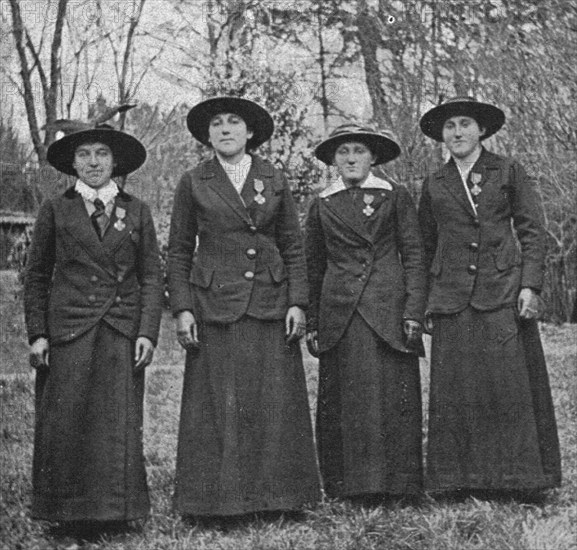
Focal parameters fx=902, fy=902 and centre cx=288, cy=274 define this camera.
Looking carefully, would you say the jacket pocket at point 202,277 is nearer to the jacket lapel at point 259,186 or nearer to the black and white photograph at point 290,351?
the black and white photograph at point 290,351

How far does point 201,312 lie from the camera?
4.61 meters

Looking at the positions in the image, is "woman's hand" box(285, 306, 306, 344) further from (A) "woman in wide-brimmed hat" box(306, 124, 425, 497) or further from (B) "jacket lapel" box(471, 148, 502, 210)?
(B) "jacket lapel" box(471, 148, 502, 210)

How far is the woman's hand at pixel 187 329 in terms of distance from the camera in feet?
15.0

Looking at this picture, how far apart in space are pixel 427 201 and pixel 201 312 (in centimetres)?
146

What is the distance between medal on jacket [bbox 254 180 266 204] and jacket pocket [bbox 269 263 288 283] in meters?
0.35

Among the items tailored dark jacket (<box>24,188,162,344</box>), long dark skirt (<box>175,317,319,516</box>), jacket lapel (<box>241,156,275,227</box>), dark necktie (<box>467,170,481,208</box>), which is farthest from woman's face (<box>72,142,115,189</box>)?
dark necktie (<box>467,170,481,208</box>)

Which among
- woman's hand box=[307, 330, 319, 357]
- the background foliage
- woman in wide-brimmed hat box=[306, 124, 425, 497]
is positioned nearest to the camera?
woman in wide-brimmed hat box=[306, 124, 425, 497]

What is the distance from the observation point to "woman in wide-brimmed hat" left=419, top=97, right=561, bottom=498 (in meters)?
4.80

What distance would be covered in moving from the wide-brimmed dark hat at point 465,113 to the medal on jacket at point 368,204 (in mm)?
569

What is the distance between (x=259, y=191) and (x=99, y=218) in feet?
2.75

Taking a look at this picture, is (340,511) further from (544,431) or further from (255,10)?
(255,10)

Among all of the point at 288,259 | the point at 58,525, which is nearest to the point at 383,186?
the point at 288,259

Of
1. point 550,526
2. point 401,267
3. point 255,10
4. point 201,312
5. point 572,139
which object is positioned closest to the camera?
point 550,526

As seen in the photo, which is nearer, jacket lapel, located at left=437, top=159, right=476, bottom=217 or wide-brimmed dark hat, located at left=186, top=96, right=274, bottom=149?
wide-brimmed dark hat, located at left=186, top=96, right=274, bottom=149
